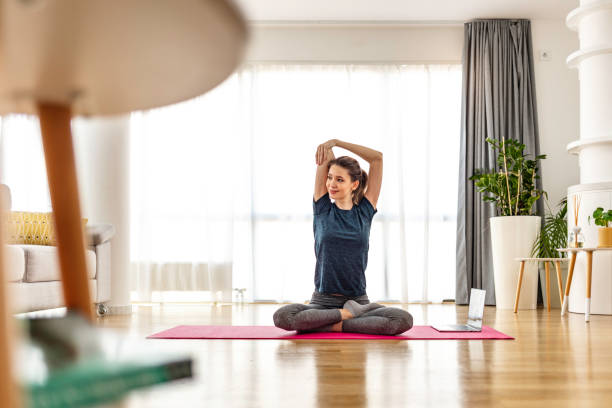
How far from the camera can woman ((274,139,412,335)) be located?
102 inches

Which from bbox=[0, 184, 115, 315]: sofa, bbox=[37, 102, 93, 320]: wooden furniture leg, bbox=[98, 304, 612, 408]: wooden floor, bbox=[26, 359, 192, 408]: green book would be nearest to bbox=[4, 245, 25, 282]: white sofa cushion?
bbox=[0, 184, 115, 315]: sofa

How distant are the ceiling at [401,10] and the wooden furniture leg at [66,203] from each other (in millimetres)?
4632

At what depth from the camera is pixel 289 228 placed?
5570 millimetres

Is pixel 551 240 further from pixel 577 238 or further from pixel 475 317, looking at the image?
pixel 475 317

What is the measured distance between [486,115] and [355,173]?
292 centimetres

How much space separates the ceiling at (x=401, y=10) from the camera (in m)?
5.14

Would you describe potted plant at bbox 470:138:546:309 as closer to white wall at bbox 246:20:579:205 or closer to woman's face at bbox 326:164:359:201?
white wall at bbox 246:20:579:205

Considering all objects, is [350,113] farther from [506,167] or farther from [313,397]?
[313,397]

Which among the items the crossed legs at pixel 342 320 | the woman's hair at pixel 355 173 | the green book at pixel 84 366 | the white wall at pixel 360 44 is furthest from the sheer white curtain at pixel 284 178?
the green book at pixel 84 366

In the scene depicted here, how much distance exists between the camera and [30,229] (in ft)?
12.4

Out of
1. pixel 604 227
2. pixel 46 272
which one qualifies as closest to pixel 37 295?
pixel 46 272

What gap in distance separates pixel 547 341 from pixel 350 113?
11.6 feet

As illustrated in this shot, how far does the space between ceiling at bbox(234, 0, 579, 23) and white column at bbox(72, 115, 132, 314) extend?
1802mm

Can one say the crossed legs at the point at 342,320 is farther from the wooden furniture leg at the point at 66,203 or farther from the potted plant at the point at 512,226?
the potted plant at the point at 512,226
